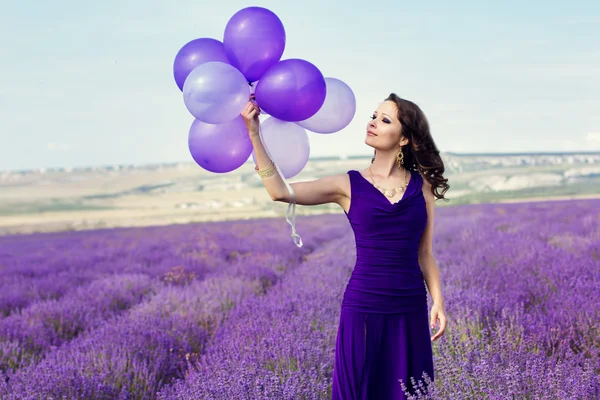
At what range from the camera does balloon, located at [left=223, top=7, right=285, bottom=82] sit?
2141 millimetres

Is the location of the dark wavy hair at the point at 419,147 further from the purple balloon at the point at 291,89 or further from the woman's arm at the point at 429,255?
the purple balloon at the point at 291,89

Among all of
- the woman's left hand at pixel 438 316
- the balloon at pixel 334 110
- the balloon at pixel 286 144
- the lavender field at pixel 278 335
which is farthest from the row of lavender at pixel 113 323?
the balloon at pixel 334 110

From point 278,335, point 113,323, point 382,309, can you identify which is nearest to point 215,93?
point 382,309

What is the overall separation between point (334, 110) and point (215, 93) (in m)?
0.67

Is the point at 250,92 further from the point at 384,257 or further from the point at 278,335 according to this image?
the point at 278,335

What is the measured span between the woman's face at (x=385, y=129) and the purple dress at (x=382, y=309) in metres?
0.20

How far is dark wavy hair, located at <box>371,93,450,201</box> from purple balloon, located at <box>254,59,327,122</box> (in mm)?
319

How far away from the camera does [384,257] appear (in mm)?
1978

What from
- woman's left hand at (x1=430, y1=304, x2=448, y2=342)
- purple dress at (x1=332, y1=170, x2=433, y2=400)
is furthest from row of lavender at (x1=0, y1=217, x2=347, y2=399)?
woman's left hand at (x1=430, y1=304, x2=448, y2=342)

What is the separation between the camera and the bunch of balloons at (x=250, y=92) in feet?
6.50

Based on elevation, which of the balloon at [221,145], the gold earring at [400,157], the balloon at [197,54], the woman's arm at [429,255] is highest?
the balloon at [197,54]

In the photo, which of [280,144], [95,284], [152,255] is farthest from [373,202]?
[152,255]

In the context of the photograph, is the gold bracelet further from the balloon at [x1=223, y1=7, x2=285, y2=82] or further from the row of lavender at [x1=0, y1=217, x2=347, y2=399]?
the row of lavender at [x1=0, y1=217, x2=347, y2=399]

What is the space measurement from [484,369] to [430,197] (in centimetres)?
73
